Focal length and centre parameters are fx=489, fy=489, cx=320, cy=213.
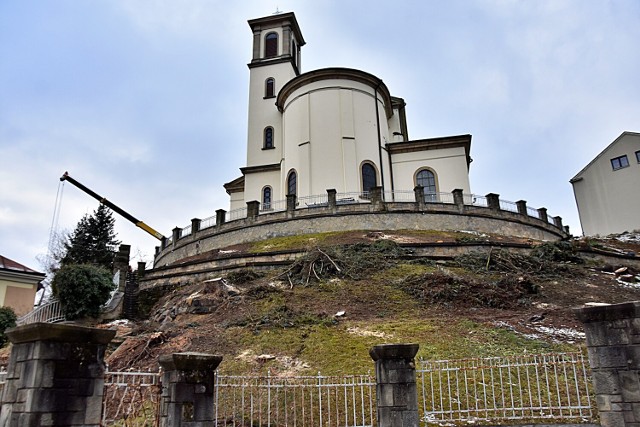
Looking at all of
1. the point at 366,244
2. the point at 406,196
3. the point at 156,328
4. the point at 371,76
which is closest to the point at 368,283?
the point at 366,244

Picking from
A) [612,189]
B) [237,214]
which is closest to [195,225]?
[237,214]

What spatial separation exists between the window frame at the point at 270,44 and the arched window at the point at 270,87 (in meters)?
2.47

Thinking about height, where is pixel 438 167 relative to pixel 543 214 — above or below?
above

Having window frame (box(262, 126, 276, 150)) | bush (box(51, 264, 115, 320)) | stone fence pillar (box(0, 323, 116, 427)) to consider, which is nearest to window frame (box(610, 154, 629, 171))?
window frame (box(262, 126, 276, 150))

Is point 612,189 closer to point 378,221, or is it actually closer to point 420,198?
point 420,198

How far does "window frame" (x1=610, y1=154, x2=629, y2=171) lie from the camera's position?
31548 mm

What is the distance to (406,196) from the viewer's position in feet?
101

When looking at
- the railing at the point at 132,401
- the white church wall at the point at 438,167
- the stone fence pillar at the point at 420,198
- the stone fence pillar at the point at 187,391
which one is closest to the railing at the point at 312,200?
the white church wall at the point at 438,167

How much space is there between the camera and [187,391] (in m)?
6.79

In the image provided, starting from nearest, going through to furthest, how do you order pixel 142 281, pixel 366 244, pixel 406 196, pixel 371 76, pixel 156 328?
pixel 156 328, pixel 366 244, pixel 142 281, pixel 406 196, pixel 371 76

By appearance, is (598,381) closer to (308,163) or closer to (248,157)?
(308,163)

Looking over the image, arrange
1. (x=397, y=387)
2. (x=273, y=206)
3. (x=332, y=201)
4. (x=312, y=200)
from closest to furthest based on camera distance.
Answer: (x=397, y=387)
(x=332, y=201)
(x=312, y=200)
(x=273, y=206)

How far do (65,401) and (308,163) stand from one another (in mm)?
26489

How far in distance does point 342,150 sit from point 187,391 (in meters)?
25.4
